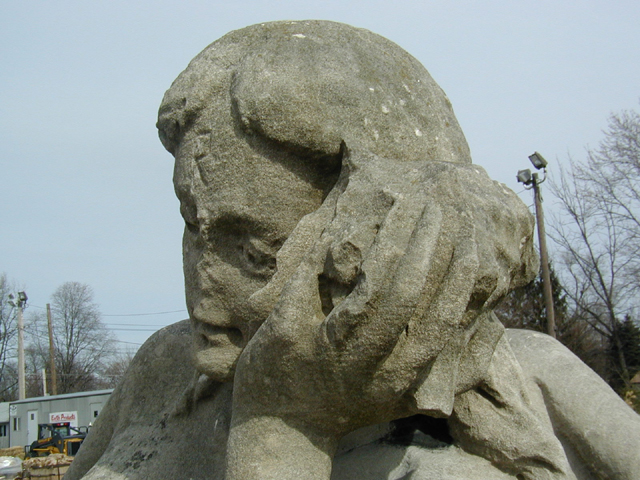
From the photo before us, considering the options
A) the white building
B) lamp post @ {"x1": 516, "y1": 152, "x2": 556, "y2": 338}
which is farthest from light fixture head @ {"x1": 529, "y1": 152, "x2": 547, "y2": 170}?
the white building

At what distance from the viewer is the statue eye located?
6.87 ft

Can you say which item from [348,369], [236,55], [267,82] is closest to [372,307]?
[348,369]

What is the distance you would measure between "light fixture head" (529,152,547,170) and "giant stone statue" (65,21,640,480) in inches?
327

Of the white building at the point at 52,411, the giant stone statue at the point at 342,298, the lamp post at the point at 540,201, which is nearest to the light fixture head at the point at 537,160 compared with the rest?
the lamp post at the point at 540,201

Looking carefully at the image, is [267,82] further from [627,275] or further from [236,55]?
[627,275]

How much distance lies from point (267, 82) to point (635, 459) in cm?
159

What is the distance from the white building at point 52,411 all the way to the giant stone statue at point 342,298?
18232 mm

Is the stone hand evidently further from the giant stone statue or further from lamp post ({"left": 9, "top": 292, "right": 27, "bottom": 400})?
lamp post ({"left": 9, "top": 292, "right": 27, "bottom": 400})

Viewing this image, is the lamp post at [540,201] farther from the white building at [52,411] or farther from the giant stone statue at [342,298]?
the white building at [52,411]

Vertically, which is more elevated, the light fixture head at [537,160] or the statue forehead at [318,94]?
the light fixture head at [537,160]

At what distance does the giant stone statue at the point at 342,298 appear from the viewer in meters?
1.60

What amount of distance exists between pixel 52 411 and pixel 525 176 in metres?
16.0

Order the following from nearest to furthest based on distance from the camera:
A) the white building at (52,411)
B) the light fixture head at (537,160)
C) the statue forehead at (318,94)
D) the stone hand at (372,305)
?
1. the stone hand at (372,305)
2. the statue forehead at (318,94)
3. the light fixture head at (537,160)
4. the white building at (52,411)

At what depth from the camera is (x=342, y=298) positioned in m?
1.66
